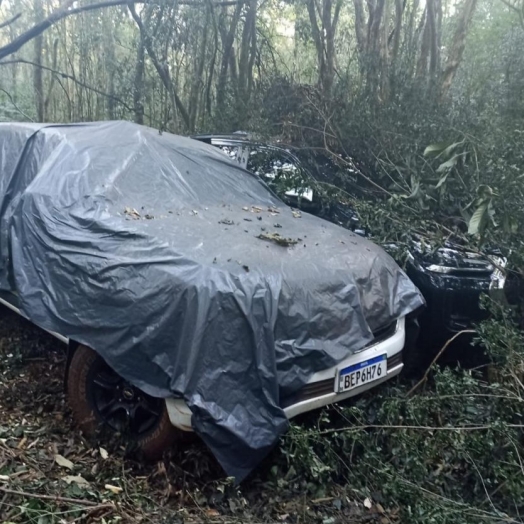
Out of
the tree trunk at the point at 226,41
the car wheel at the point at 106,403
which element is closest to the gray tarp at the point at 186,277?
the car wheel at the point at 106,403

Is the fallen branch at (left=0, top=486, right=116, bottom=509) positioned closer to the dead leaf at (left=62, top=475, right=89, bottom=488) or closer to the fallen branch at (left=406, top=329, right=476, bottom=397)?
the dead leaf at (left=62, top=475, right=89, bottom=488)

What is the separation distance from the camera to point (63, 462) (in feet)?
9.33

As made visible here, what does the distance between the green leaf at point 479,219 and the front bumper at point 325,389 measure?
0.73 meters

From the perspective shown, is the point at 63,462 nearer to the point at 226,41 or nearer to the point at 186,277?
the point at 186,277

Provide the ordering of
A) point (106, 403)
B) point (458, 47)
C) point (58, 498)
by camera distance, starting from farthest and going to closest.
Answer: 1. point (458, 47)
2. point (106, 403)
3. point (58, 498)

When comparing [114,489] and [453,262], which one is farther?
[453,262]

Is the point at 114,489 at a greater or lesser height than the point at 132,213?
lesser

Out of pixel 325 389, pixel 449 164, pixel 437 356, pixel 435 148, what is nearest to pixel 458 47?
pixel 435 148

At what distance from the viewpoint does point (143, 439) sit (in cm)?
283

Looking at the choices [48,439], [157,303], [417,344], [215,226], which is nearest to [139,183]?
[215,226]

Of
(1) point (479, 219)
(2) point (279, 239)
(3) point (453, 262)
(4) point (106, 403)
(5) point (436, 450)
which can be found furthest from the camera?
(3) point (453, 262)

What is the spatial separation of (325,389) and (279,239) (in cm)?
87

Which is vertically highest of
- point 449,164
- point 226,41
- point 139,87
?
point 226,41

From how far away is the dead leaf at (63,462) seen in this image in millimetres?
2811
